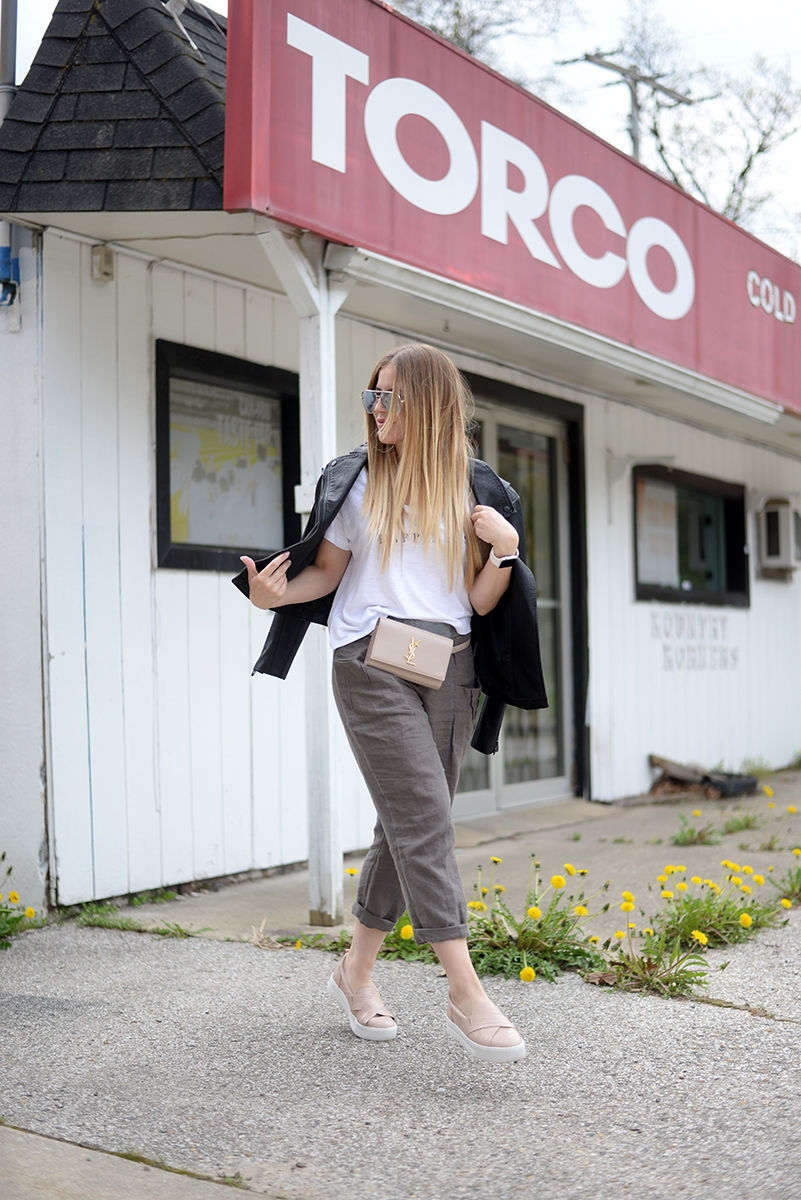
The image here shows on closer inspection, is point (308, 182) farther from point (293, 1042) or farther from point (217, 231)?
point (293, 1042)

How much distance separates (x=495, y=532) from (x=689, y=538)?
20.2 feet

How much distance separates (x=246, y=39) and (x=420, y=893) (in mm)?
2595

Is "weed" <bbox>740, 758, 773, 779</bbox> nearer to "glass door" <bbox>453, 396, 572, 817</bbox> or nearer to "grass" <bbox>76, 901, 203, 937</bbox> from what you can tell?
"glass door" <bbox>453, 396, 572, 817</bbox>

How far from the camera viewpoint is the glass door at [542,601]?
6.59m

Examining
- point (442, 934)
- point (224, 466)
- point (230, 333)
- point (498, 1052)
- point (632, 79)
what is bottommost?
point (498, 1052)

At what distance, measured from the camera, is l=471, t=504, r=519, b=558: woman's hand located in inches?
102

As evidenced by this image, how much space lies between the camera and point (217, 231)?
13.6 feet

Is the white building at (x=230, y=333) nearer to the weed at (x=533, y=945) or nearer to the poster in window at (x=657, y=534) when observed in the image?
the weed at (x=533, y=945)

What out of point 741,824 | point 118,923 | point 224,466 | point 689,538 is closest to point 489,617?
point 118,923

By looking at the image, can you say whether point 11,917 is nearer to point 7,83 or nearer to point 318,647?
point 318,647

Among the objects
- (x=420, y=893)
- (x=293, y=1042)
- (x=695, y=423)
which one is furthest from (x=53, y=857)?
(x=695, y=423)

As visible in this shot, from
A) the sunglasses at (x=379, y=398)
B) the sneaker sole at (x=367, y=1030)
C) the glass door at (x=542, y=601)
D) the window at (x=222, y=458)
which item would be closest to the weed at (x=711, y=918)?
the sneaker sole at (x=367, y=1030)

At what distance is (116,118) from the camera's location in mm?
3891

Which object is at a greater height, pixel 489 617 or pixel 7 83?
pixel 7 83
